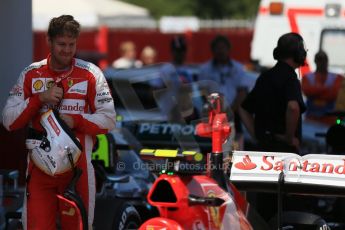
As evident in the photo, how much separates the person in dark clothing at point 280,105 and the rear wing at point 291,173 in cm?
91

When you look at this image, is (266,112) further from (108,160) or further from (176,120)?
(176,120)

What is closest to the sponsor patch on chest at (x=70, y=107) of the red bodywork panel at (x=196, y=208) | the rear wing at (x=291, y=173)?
the red bodywork panel at (x=196, y=208)

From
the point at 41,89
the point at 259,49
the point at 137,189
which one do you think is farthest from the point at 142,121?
the point at 259,49

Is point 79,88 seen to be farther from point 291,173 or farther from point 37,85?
point 291,173

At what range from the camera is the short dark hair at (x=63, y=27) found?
237 inches

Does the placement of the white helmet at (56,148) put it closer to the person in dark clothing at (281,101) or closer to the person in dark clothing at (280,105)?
the person in dark clothing at (280,105)

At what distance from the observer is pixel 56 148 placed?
594cm

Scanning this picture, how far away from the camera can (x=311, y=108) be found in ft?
39.1

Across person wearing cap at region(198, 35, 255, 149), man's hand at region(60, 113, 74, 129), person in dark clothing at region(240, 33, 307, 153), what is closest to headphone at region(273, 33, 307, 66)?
person in dark clothing at region(240, 33, 307, 153)

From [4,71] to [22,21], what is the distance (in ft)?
1.50

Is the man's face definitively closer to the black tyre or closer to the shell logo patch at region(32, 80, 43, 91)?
the shell logo patch at region(32, 80, 43, 91)

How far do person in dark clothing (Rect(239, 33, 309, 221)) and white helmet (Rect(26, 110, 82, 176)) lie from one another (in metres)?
2.01

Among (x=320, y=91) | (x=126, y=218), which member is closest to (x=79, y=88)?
(x=126, y=218)

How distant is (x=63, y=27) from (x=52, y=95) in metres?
0.42
